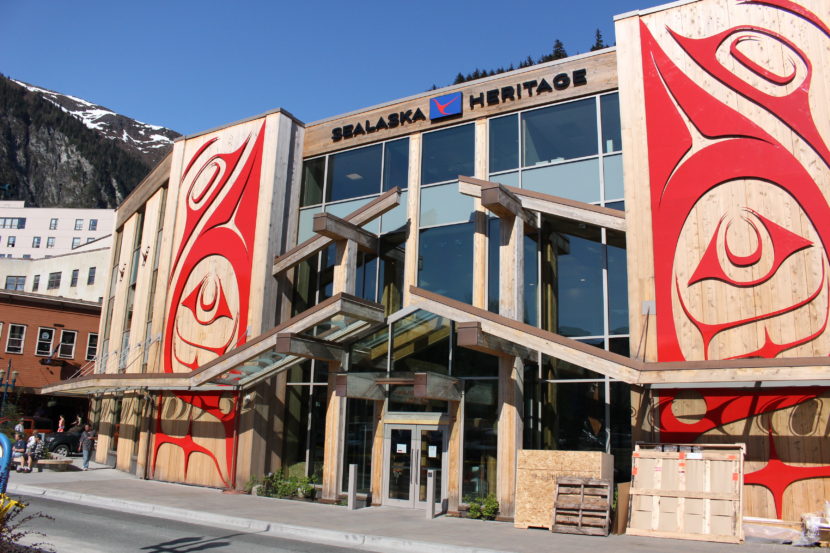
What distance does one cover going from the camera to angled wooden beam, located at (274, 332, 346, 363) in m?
18.2

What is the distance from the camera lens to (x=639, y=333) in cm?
1583

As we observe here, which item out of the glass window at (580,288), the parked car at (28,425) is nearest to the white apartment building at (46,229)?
the parked car at (28,425)

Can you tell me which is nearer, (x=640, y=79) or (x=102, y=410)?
(x=640, y=79)

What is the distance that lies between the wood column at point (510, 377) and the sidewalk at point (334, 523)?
3.44 ft

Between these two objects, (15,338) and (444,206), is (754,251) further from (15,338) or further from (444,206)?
(15,338)

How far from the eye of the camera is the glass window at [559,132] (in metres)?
18.4

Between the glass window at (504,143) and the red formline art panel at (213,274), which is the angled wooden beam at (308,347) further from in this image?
the glass window at (504,143)

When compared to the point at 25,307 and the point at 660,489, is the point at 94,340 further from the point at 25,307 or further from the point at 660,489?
the point at 660,489

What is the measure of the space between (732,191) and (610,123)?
3.79 meters

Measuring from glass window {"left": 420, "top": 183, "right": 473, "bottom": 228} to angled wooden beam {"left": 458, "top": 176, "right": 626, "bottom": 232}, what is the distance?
1.53 meters

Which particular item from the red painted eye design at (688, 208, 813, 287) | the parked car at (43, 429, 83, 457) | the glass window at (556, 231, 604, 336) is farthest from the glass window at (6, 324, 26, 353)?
the red painted eye design at (688, 208, 813, 287)

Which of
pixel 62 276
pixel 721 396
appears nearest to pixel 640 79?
pixel 721 396

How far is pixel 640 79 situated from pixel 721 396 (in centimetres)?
783

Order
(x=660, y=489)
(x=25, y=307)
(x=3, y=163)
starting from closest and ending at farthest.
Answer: (x=660, y=489) → (x=25, y=307) → (x=3, y=163)
